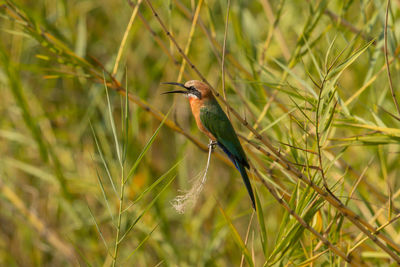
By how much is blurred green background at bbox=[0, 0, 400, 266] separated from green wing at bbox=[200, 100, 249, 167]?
0.06 metres

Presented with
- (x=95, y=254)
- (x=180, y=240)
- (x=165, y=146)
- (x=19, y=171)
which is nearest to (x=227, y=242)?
(x=180, y=240)

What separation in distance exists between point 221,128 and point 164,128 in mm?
1436

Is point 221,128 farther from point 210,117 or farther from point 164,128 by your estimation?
point 164,128

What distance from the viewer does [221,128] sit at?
4.59ft

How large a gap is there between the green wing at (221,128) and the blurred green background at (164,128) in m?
0.06

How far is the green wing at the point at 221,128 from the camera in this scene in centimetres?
130

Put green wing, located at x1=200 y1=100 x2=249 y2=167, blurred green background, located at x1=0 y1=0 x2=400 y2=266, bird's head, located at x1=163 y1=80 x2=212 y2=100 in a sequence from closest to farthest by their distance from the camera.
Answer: green wing, located at x1=200 y1=100 x2=249 y2=167, bird's head, located at x1=163 y1=80 x2=212 y2=100, blurred green background, located at x1=0 y1=0 x2=400 y2=266

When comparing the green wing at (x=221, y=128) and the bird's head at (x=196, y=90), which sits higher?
the bird's head at (x=196, y=90)

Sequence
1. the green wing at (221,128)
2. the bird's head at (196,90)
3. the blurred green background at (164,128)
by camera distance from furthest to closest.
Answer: the blurred green background at (164,128)
the bird's head at (196,90)
the green wing at (221,128)

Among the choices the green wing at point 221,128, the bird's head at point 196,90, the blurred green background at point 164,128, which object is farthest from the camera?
the blurred green background at point 164,128

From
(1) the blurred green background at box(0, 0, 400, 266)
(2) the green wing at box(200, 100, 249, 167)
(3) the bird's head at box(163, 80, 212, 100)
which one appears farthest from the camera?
(1) the blurred green background at box(0, 0, 400, 266)

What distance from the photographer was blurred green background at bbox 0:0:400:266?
152cm

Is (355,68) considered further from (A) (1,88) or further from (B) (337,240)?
(A) (1,88)

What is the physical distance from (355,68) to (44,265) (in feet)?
5.77
